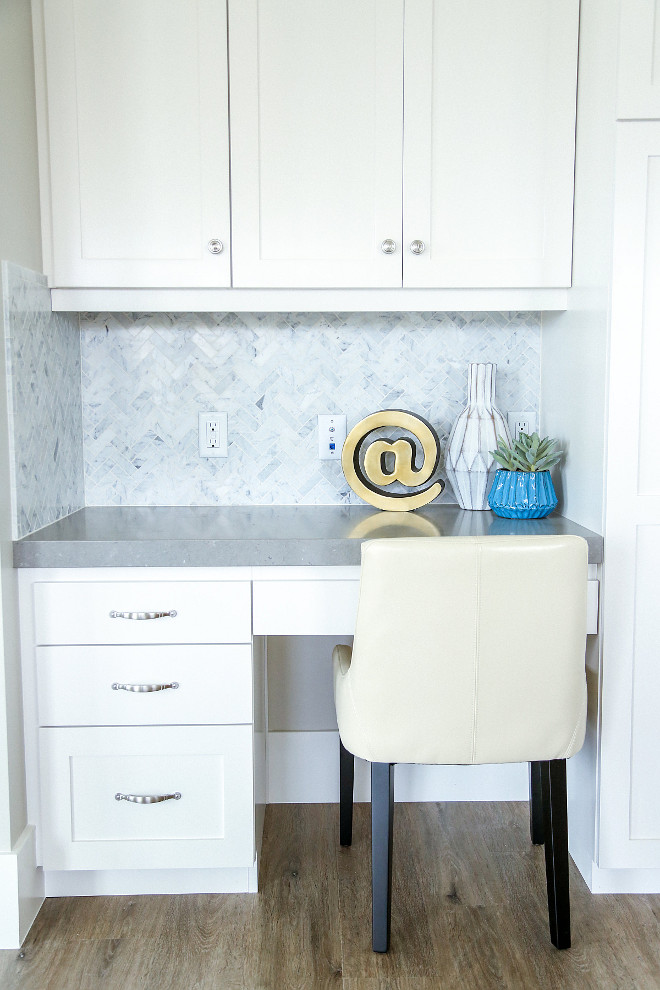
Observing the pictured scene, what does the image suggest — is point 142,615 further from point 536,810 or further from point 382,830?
point 536,810

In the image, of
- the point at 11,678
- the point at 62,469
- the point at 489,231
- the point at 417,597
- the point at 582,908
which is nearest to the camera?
the point at 417,597

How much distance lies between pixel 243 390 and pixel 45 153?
73 centimetres

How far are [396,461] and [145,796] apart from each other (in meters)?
1.00

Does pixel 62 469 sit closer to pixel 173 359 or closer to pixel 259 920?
pixel 173 359

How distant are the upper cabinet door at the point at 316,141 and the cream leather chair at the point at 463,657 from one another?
0.79m

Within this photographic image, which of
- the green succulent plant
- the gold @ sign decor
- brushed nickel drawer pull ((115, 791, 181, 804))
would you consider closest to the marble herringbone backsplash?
the gold @ sign decor

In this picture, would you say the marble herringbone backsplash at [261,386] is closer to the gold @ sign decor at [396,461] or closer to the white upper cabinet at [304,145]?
the gold @ sign decor at [396,461]

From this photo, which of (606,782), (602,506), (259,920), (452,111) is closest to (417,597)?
(602,506)

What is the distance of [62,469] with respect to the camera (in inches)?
79.8

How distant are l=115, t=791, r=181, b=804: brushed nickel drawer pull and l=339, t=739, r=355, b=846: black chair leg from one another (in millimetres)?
428

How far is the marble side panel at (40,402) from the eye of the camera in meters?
1.69

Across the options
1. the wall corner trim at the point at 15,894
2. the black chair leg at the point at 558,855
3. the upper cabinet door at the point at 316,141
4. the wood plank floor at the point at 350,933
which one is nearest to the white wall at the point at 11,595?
the wall corner trim at the point at 15,894

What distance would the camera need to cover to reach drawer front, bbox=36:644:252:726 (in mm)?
1715

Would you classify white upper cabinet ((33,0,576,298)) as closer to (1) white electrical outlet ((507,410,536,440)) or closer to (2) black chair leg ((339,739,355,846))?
(1) white electrical outlet ((507,410,536,440))
